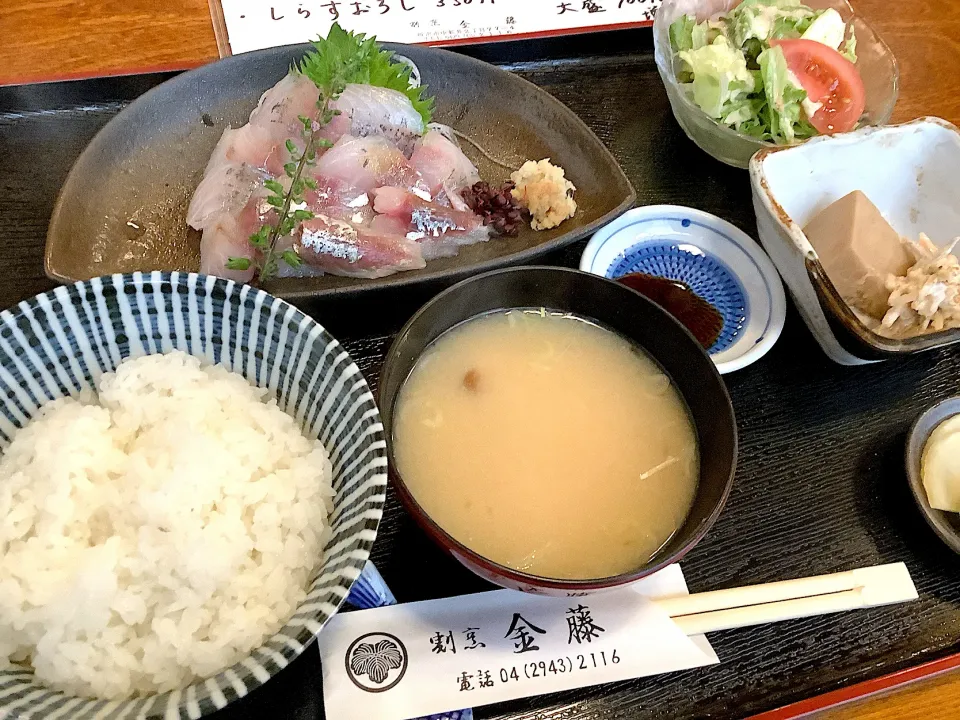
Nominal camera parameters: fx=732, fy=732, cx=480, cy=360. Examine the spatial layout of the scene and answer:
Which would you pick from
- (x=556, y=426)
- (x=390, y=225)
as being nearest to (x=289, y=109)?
(x=390, y=225)

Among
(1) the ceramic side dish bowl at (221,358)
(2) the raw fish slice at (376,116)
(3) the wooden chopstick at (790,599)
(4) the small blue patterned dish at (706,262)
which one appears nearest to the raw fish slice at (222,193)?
(2) the raw fish slice at (376,116)

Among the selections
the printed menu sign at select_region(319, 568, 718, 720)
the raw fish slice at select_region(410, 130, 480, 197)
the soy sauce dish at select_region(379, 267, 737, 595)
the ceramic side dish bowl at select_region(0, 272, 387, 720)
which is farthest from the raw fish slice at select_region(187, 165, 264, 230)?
the printed menu sign at select_region(319, 568, 718, 720)

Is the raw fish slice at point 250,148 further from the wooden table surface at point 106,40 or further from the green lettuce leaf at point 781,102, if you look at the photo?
the green lettuce leaf at point 781,102

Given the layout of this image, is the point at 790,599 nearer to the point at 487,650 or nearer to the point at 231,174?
the point at 487,650

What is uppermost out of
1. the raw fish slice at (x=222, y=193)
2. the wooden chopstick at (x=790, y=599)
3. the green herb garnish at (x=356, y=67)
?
the green herb garnish at (x=356, y=67)

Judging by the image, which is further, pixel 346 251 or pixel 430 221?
pixel 430 221

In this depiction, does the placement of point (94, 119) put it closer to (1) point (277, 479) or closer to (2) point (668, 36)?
(1) point (277, 479)
